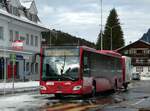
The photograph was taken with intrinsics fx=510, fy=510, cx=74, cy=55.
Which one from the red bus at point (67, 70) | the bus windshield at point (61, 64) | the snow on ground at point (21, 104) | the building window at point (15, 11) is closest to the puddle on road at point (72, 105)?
the snow on ground at point (21, 104)

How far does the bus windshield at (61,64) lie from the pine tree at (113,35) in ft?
404

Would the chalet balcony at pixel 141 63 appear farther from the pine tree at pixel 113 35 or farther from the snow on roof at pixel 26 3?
the snow on roof at pixel 26 3

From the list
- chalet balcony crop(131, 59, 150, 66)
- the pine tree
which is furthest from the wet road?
the pine tree

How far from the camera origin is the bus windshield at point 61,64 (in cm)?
2528

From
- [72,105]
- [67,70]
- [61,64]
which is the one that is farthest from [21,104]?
[61,64]

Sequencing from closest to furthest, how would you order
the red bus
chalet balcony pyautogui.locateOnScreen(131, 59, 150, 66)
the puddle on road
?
the puddle on road, the red bus, chalet balcony pyautogui.locateOnScreen(131, 59, 150, 66)

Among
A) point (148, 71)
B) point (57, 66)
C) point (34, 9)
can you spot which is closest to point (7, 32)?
point (34, 9)

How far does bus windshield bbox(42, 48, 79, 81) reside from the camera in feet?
82.9

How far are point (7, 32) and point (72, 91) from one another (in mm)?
29709

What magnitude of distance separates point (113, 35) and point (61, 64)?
415ft

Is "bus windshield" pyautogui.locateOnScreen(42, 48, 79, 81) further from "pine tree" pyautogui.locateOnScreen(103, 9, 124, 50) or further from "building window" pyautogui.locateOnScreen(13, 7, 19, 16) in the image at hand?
"pine tree" pyautogui.locateOnScreen(103, 9, 124, 50)

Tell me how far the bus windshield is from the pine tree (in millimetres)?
123286

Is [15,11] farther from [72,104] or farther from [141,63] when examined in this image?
[141,63]

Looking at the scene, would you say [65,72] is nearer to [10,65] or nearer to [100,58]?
Answer: [100,58]
